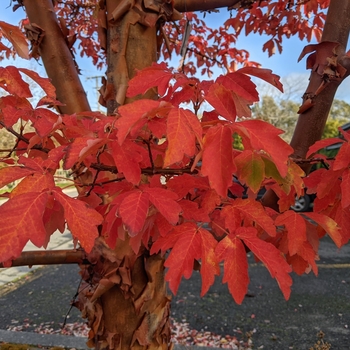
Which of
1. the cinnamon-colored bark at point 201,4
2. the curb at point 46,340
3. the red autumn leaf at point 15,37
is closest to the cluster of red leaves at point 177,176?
the red autumn leaf at point 15,37

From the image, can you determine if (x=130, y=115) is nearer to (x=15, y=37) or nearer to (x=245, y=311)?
(x=15, y=37)

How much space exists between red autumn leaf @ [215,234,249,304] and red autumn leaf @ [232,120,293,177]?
21cm

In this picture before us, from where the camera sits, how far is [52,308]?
10.4ft

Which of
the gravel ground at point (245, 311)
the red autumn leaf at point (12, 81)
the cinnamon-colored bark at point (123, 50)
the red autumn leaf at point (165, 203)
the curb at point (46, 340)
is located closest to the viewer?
the red autumn leaf at point (165, 203)

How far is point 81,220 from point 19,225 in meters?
0.10

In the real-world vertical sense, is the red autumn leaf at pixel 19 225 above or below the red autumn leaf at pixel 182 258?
above

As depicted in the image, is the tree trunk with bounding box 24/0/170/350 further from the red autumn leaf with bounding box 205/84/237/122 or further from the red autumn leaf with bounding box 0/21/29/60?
the red autumn leaf with bounding box 205/84/237/122

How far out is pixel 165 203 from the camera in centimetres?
63

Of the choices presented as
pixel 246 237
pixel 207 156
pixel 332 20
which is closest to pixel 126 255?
pixel 246 237

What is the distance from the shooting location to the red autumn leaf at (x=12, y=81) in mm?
817

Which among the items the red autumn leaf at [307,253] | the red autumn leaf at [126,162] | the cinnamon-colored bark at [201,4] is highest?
the cinnamon-colored bark at [201,4]

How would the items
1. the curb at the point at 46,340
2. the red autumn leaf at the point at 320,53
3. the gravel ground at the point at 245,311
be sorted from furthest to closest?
1. the gravel ground at the point at 245,311
2. the curb at the point at 46,340
3. the red autumn leaf at the point at 320,53

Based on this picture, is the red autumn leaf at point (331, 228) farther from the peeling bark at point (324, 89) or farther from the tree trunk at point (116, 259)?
the tree trunk at point (116, 259)

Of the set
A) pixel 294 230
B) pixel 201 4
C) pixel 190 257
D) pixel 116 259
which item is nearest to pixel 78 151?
pixel 190 257
